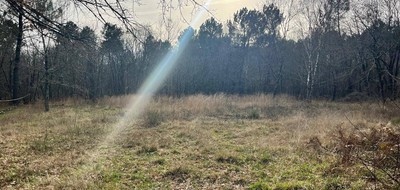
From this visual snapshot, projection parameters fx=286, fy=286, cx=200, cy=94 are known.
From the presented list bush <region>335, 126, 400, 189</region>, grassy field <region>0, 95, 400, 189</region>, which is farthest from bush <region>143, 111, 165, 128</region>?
bush <region>335, 126, 400, 189</region>

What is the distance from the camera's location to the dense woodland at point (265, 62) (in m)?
23.4

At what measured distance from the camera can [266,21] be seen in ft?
113

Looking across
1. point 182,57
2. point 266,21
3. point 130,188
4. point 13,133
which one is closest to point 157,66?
point 182,57

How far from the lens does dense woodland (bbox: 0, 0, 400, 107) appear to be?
76.9ft

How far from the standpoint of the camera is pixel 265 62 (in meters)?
36.8

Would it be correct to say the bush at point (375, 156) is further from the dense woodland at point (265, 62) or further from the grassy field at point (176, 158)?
the dense woodland at point (265, 62)

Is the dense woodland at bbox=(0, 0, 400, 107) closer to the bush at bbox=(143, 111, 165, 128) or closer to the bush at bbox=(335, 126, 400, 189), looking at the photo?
the bush at bbox=(143, 111, 165, 128)

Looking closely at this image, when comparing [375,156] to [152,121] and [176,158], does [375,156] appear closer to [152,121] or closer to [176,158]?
[176,158]

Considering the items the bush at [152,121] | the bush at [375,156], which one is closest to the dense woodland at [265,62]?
the bush at [152,121]

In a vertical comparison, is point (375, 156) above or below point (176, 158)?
above

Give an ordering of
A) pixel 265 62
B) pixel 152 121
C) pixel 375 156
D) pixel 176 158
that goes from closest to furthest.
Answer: pixel 375 156 → pixel 176 158 → pixel 152 121 → pixel 265 62

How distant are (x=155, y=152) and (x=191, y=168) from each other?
73.4 inches

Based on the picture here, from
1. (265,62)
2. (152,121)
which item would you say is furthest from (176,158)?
(265,62)

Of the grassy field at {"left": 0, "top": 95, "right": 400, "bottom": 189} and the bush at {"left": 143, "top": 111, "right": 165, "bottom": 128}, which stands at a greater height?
the bush at {"left": 143, "top": 111, "right": 165, "bottom": 128}
